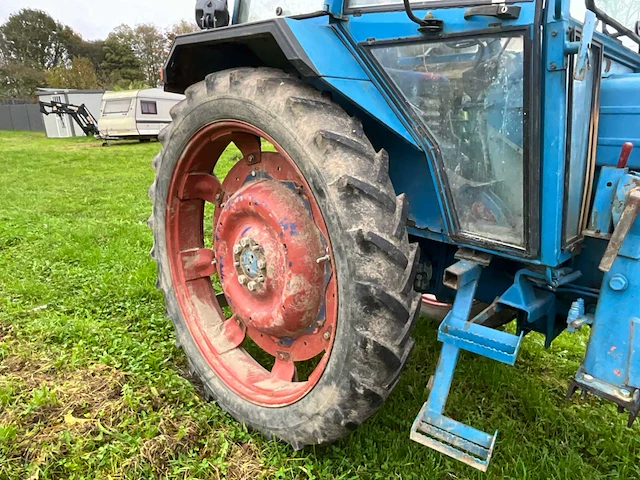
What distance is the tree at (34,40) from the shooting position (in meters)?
39.0

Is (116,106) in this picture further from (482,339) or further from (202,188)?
(482,339)

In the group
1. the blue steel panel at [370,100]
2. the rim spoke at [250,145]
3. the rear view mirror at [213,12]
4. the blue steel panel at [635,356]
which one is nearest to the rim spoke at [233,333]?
the rim spoke at [250,145]

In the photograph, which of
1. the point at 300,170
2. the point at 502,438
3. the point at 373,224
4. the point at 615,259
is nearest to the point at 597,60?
the point at 615,259

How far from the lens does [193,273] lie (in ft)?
8.82

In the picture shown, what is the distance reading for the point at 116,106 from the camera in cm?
1881

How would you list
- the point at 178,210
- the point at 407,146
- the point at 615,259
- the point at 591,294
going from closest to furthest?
the point at 615,259 < the point at 591,294 < the point at 407,146 < the point at 178,210

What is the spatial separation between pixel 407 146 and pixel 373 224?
0.43m

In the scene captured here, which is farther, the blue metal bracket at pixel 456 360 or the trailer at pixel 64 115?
the trailer at pixel 64 115

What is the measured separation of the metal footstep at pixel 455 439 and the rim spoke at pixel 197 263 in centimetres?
139

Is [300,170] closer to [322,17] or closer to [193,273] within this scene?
[322,17]

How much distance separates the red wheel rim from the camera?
1.97 meters

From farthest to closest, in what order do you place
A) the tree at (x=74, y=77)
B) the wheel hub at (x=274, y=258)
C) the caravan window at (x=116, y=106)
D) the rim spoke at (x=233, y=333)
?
the tree at (x=74, y=77) < the caravan window at (x=116, y=106) < the rim spoke at (x=233, y=333) < the wheel hub at (x=274, y=258)

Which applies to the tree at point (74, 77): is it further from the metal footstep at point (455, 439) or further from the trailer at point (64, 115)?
the metal footstep at point (455, 439)

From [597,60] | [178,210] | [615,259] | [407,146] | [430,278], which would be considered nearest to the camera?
[615,259]
